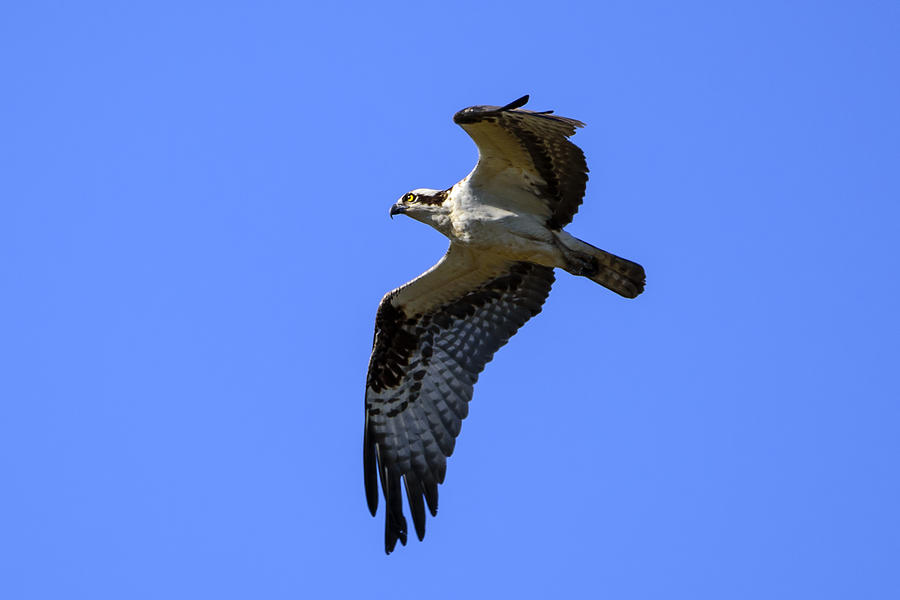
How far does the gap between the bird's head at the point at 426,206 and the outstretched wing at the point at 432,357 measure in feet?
1.49

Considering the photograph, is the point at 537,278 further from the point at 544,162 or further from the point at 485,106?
the point at 485,106

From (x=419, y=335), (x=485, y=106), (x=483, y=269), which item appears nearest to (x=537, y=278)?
(x=483, y=269)

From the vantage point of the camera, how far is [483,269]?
11.8 m

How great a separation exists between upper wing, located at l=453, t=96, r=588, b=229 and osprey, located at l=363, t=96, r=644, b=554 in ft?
0.04

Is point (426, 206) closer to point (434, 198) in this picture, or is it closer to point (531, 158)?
point (434, 198)

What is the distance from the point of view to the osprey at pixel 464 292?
1090 centimetres

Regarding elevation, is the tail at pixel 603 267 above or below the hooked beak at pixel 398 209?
below

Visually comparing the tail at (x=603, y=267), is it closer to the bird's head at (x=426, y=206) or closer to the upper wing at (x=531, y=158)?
the upper wing at (x=531, y=158)

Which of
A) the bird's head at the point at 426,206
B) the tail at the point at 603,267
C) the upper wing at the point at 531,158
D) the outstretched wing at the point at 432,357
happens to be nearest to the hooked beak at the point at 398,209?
the bird's head at the point at 426,206

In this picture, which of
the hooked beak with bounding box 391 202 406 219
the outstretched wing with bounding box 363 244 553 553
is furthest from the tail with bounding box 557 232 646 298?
the hooked beak with bounding box 391 202 406 219

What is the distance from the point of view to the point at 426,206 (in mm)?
11336

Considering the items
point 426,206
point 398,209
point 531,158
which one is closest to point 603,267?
point 531,158

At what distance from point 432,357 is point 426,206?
5.32 ft

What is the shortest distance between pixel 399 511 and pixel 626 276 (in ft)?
10.00
